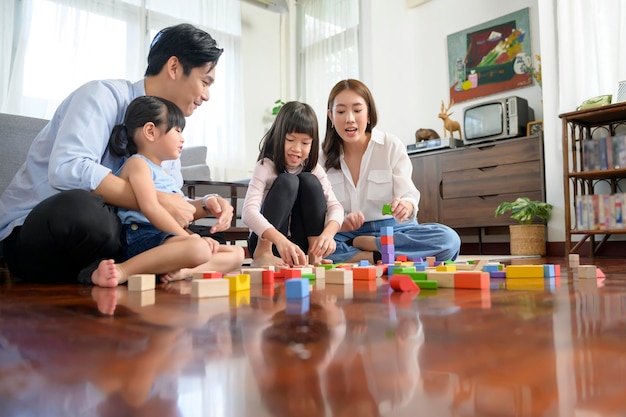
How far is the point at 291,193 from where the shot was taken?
1.70 metres

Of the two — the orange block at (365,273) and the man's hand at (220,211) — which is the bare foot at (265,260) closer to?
the man's hand at (220,211)

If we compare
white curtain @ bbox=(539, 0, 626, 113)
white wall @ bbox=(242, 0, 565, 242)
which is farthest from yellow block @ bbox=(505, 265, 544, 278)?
white wall @ bbox=(242, 0, 565, 242)

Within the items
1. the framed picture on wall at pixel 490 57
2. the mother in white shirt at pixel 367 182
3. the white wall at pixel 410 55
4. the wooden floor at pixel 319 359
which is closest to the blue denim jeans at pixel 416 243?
the mother in white shirt at pixel 367 182

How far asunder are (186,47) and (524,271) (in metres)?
1.03

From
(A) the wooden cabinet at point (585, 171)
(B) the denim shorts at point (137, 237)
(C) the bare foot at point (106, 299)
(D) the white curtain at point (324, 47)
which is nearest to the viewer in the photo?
(C) the bare foot at point (106, 299)

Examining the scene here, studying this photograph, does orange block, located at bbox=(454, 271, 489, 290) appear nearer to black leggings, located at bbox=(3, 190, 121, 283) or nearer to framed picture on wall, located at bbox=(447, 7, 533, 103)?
black leggings, located at bbox=(3, 190, 121, 283)

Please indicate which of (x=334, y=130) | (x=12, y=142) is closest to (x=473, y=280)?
(x=334, y=130)

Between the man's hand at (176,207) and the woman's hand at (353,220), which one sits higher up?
the man's hand at (176,207)

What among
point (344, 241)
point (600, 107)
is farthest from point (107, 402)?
point (600, 107)

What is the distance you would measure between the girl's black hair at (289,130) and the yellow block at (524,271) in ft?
2.98

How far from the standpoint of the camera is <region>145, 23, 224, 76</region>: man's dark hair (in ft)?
4.48

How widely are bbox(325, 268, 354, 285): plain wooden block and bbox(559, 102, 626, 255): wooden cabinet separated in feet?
8.24

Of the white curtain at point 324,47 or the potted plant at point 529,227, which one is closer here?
the potted plant at point 529,227

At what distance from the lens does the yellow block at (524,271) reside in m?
1.04
